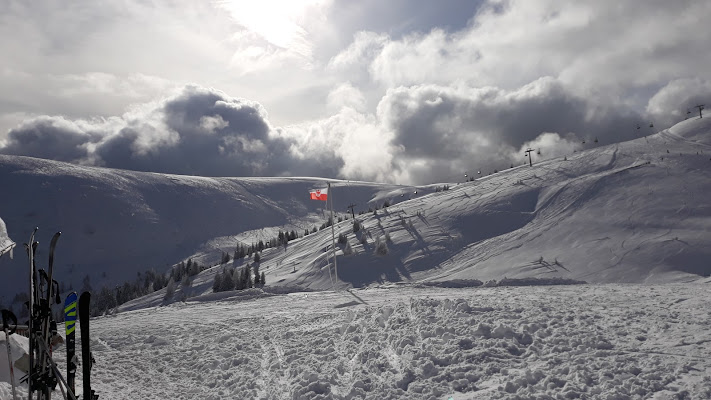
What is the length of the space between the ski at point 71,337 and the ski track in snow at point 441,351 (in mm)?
2570

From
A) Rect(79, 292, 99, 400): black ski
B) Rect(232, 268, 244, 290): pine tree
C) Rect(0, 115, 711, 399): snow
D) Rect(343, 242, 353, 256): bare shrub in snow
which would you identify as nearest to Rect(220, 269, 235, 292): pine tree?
Rect(232, 268, 244, 290): pine tree

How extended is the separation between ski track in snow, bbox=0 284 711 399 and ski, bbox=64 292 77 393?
2570 millimetres

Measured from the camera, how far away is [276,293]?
2612 cm

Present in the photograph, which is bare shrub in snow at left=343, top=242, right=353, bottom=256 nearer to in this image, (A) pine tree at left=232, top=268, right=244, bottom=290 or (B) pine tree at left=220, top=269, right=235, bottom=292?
(A) pine tree at left=232, top=268, right=244, bottom=290

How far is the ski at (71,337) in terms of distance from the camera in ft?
28.6

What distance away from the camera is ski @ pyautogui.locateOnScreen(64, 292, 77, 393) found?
871 centimetres

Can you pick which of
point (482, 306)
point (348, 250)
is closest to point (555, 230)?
→ point (348, 250)

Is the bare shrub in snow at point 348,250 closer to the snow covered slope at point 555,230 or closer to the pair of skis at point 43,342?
the snow covered slope at point 555,230

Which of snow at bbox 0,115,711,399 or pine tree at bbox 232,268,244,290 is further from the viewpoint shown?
pine tree at bbox 232,268,244,290

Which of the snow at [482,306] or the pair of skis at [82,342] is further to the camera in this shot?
the snow at [482,306]

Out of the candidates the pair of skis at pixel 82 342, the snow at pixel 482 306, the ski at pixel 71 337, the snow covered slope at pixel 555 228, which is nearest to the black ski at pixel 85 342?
the pair of skis at pixel 82 342

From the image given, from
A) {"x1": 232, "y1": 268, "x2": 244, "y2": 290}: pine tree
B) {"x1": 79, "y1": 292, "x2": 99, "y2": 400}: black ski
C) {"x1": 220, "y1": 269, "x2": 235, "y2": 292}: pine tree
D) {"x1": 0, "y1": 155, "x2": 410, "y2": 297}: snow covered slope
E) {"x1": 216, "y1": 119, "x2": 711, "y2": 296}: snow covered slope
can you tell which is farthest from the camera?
{"x1": 0, "y1": 155, "x2": 410, "y2": 297}: snow covered slope

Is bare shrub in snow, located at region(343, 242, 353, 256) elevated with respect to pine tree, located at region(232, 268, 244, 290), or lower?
elevated

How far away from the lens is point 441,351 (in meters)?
11.8
